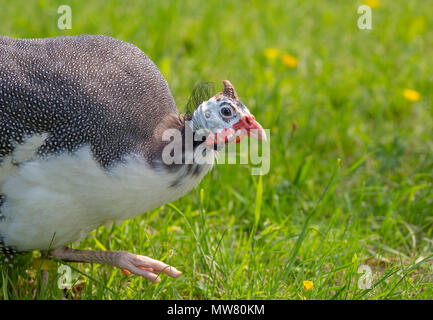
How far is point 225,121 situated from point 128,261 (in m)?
0.60

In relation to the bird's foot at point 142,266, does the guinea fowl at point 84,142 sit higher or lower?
higher

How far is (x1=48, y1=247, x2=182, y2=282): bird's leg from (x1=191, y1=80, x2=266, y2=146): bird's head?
50 cm

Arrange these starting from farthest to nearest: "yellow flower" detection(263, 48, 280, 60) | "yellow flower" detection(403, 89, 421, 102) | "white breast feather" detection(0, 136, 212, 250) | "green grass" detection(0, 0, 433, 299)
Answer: "yellow flower" detection(263, 48, 280, 60), "yellow flower" detection(403, 89, 421, 102), "green grass" detection(0, 0, 433, 299), "white breast feather" detection(0, 136, 212, 250)

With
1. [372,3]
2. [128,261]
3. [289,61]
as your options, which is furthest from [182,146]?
[372,3]

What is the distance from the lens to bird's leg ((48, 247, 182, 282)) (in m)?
2.17

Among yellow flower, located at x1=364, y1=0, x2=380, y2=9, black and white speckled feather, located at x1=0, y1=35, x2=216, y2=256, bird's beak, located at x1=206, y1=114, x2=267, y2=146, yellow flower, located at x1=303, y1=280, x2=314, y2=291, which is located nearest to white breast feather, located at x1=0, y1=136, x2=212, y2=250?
black and white speckled feather, located at x1=0, y1=35, x2=216, y2=256

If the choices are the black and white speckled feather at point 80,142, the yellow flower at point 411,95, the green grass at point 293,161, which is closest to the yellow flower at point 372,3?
the green grass at point 293,161

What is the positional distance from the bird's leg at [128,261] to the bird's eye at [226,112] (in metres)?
0.56

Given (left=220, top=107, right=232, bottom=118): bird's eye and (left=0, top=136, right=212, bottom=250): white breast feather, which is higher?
(left=220, top=107, right=232, bottom=118): bird's eye

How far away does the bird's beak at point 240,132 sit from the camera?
6.44 feet

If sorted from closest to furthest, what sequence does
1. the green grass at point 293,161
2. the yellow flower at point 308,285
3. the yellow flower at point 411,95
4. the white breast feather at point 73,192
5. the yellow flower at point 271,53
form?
1. the white breast feather at point 73,192
2. the yellow flower at point 308,285
3. the green grass at point 293,161
4. the yellow flower at point 411,95
5. the yellow flower at point 271,53

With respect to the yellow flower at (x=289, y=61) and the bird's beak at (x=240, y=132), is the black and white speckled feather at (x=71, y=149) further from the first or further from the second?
the yellow flower at (x=289, y=61)

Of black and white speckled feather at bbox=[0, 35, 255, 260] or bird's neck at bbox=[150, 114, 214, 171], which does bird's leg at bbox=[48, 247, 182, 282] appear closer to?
black and white speckled feather at bbox=[0, 35, 255, 260]
